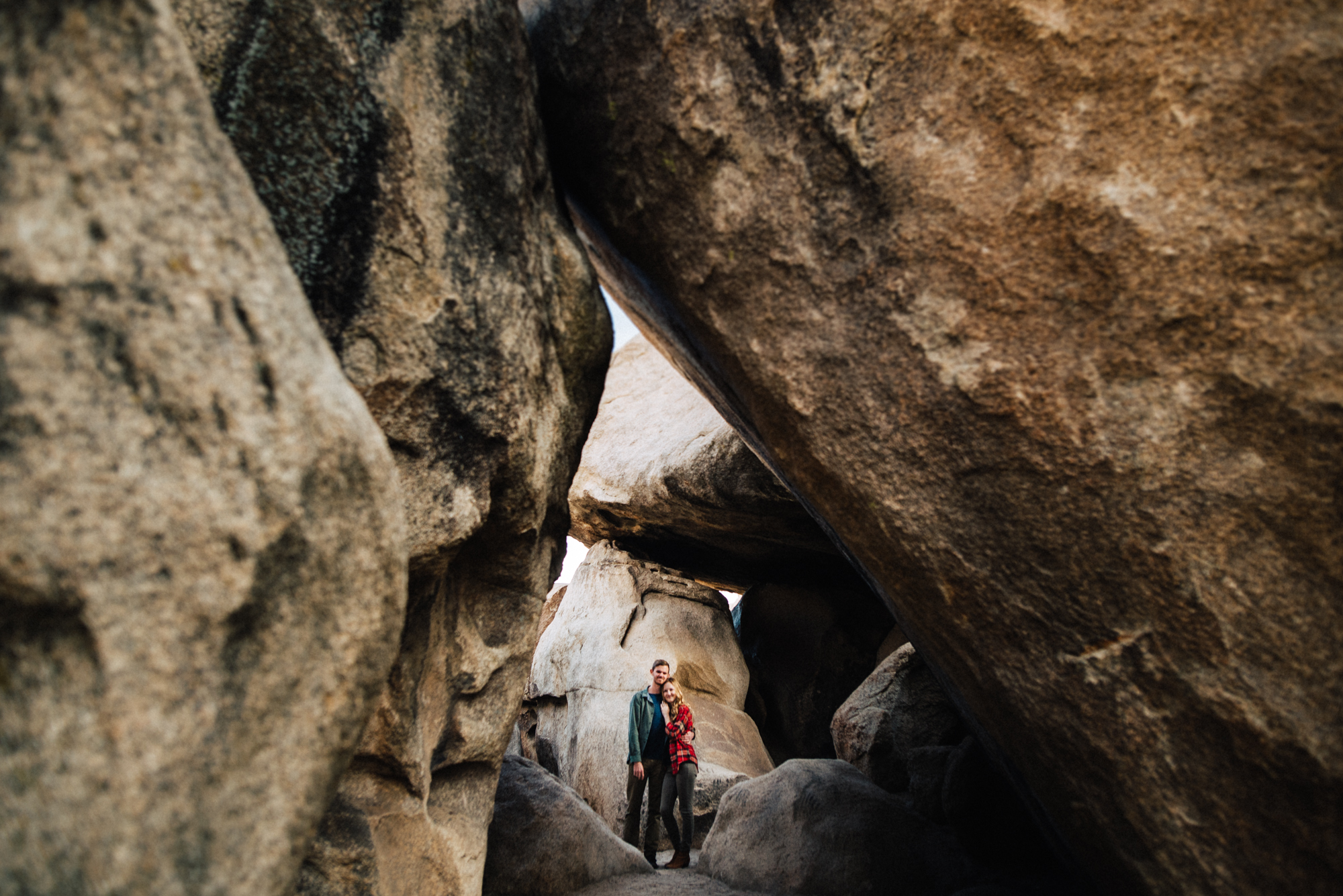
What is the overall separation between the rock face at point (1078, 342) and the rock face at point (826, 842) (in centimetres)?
198

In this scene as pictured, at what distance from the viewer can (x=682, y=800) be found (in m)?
5.45

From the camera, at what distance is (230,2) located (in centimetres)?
209

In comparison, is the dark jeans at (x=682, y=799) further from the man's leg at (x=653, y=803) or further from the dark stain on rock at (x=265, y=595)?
the dark stain on rock at (x=265, y=595)

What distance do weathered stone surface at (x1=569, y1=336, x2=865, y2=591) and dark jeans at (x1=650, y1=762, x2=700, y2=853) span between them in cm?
284

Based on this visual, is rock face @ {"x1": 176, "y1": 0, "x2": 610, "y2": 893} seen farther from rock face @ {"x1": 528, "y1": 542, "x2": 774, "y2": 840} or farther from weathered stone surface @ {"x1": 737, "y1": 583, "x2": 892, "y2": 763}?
weathered stone surface @ {"x1": 737, "y1": 583, "x2": 892, "y2": 763}

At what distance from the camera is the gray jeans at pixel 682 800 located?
5402 mm

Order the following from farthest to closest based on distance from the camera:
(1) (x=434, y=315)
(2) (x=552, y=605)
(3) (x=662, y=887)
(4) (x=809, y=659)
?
(2) (x=552, y=605) < (4) (x=809, y=659) < (3) (x=662, y=887) < (1) (x=434, y=315)

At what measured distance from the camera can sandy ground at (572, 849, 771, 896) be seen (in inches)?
170

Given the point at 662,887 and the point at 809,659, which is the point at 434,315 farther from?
the point at 809,659

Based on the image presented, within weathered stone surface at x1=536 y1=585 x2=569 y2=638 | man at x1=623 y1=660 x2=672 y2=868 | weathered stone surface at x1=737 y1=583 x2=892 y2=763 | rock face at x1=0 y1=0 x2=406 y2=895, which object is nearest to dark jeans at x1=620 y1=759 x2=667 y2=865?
man at x1=623 y1=660 x2=672 y2=868

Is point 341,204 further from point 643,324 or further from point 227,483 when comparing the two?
point 643,324

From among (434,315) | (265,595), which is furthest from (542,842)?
(265,595)

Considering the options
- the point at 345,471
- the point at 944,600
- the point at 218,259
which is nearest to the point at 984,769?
the point at 944,600

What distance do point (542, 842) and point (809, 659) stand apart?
652 cm
